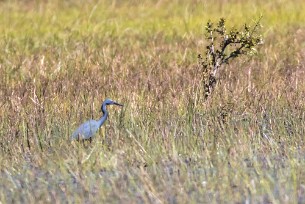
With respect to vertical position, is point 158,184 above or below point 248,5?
above

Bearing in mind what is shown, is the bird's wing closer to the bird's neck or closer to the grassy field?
the grassy field

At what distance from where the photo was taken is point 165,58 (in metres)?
12.5

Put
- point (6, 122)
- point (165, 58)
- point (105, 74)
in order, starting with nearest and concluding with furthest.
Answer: point (6, 122)
point (105, 74)
point (165, 58)

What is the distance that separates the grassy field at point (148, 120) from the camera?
22.0ft

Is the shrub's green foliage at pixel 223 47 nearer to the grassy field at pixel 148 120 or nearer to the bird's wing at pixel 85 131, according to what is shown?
the grassy field at pixel 148 120

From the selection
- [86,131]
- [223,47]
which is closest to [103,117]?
[86,131]

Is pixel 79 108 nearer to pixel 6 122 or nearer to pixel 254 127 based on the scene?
pixel 6 122

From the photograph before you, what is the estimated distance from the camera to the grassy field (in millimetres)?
6699

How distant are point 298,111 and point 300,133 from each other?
70cm

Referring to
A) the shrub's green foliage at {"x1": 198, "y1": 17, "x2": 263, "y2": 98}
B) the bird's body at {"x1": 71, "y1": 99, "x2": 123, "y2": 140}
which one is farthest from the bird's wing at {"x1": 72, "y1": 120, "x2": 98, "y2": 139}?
the shrub's green foliage at {"x1": 198, "y1": 17, "x2": 263, "y2": 98}

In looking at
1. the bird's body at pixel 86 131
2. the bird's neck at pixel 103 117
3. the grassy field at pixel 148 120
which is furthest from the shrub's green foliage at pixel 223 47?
the bird's body at pixel 86 131

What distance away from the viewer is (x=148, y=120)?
28.1 ft

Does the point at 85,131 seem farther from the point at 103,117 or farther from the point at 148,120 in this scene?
the point at 148,120

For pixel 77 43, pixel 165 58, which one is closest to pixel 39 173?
pixel 165 58
